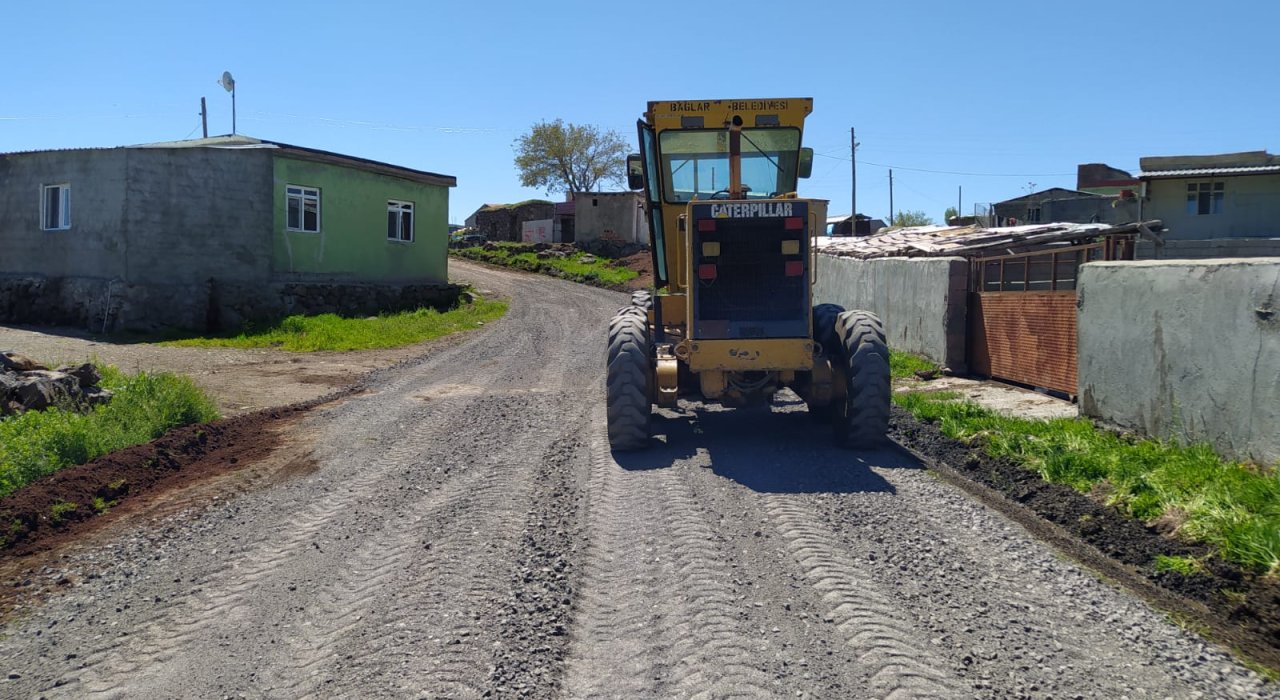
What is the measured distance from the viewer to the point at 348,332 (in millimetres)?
21781

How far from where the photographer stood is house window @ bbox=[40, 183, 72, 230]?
76.3 feet

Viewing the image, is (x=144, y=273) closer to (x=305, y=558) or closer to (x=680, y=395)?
(x=680, y=395)

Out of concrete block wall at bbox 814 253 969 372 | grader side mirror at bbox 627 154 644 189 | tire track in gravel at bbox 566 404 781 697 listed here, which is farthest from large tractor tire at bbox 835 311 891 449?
concrete block wall at bbox 814 253 969 372

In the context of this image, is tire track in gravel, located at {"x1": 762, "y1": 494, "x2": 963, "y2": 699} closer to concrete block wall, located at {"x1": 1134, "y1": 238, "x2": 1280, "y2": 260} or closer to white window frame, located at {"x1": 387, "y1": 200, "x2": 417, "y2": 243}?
concrete block wall, located at {"x1": 1134, "y1": 238, "x2": 1280, "y2": 260}

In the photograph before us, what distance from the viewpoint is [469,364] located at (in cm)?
1717

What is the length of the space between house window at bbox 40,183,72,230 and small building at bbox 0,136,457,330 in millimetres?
25

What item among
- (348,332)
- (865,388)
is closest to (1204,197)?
(348,332)

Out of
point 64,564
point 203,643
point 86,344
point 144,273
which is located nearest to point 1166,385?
point 203,643

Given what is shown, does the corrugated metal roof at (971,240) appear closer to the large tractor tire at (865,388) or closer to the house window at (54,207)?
the large tractor tire at (865,388)

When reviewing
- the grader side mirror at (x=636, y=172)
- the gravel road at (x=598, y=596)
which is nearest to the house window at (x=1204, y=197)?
the grader side mirror at (x=636, y=172)

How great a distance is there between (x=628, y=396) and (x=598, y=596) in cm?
395

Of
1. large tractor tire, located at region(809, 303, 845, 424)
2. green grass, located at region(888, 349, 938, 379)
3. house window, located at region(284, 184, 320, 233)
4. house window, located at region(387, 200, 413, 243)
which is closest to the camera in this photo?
large tractor tire, located at region(809, 303, 845, 424)

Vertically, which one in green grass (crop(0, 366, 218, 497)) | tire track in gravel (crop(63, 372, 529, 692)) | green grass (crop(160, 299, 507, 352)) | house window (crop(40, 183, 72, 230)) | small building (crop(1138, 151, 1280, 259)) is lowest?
tire track in gravel (crop(63, 372, 529, 692))

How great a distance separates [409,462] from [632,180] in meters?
3.99
